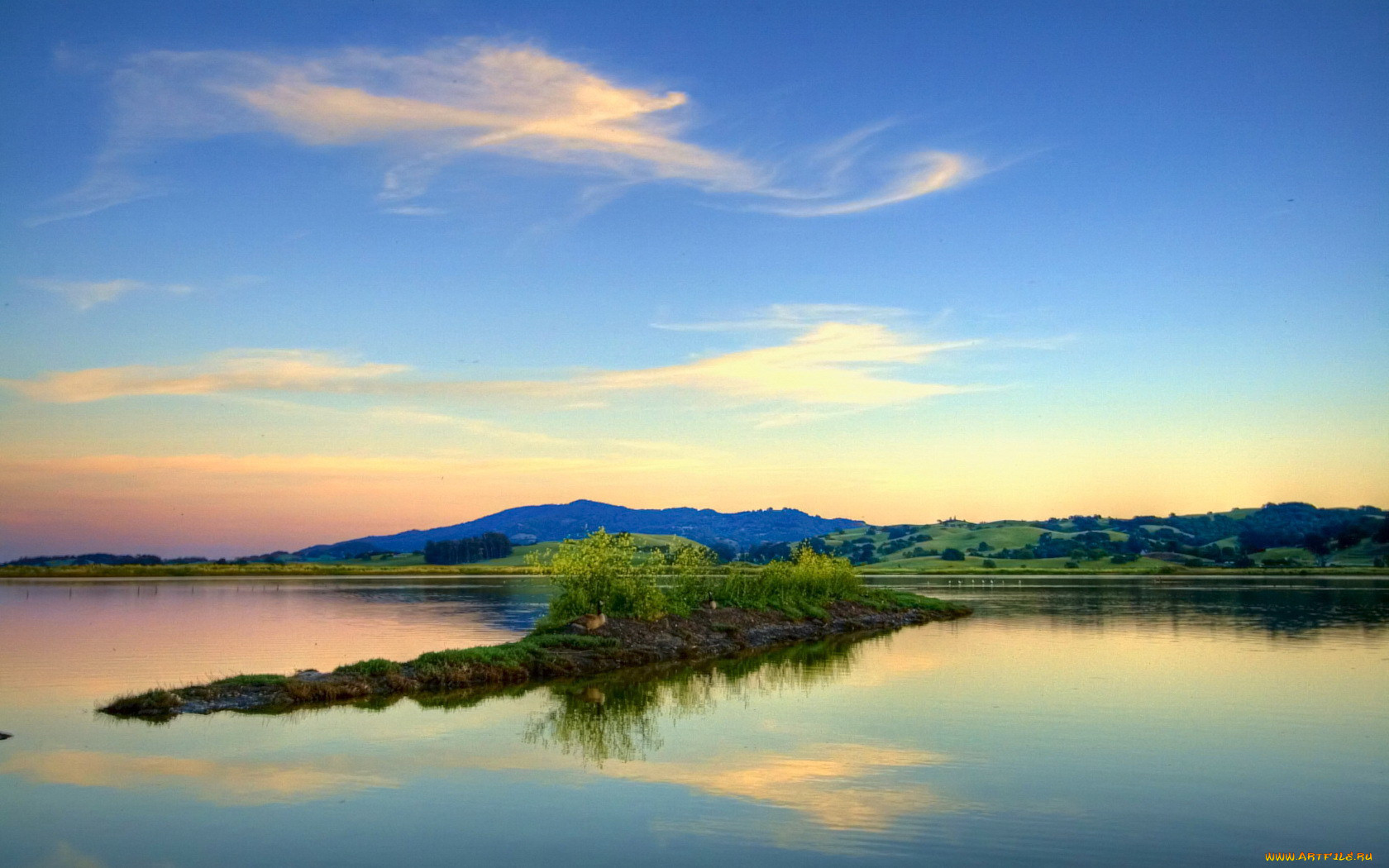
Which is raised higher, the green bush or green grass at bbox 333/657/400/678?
the green bush

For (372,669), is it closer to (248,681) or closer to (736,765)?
(248,681)

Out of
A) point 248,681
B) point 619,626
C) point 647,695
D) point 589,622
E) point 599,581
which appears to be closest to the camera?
point 248,681

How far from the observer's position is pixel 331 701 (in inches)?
1252

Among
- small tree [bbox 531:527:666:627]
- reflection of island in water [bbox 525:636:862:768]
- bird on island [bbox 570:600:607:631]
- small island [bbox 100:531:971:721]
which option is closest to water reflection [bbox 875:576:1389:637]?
small island [bbox 100:531:971:721]

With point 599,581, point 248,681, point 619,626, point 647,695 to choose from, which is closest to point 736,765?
point 647,695

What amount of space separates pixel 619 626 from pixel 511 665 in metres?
10.5

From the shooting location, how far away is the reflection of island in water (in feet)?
84.9

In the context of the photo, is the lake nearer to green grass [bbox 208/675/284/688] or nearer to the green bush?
green grass [bbox 208/675/284/688]

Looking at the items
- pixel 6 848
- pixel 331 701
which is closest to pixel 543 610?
pixel 331 701

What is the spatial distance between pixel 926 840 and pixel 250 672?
28.6 m

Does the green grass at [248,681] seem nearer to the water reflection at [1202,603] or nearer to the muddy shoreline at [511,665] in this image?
the muddy shoreline at [511,665]

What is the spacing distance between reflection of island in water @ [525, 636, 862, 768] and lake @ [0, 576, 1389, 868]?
0.52 feet

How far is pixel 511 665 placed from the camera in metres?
37.7

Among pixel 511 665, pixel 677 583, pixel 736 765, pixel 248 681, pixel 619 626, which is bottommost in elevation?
pixel 736 765
